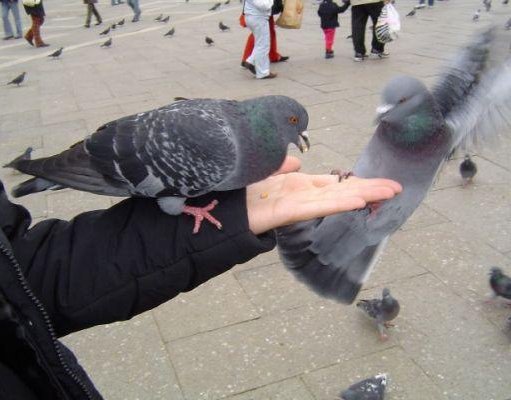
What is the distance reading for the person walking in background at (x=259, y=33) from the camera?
814 centimetres

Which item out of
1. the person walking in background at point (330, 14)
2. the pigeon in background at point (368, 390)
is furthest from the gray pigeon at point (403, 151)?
the person walking in background at point (330, 14)

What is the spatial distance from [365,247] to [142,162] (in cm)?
124

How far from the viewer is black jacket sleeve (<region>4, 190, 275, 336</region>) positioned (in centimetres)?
139

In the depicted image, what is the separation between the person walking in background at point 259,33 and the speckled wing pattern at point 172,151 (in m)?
6.36

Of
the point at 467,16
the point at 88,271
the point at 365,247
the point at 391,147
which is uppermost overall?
the point at 88,271

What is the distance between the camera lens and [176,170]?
2.21m

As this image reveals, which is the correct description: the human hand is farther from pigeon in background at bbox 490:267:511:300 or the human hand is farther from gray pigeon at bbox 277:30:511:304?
pigeon in background at bbox 490:267:511:300

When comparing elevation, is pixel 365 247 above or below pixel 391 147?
below

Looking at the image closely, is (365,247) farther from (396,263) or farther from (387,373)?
(396,263)

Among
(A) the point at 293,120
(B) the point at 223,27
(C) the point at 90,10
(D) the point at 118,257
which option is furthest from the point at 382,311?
(C) the point at 90,10

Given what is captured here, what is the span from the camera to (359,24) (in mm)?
9305

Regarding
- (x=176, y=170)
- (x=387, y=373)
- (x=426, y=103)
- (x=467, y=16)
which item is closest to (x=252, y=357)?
(x=387, y=373)

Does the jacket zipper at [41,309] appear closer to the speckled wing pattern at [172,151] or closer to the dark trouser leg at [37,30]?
the speckled wing pattern at [172,151]

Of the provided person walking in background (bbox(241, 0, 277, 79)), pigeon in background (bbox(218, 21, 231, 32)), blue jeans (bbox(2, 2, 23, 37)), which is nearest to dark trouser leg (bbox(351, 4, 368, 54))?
person walking in background (bbox(241, 0, 277, 79))
